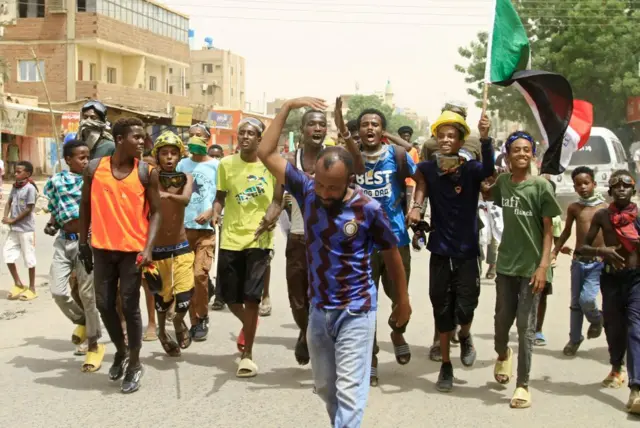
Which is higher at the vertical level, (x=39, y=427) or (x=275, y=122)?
(x=275, y=122)

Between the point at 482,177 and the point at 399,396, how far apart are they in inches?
66.6

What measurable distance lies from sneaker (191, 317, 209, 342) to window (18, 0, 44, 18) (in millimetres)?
37842

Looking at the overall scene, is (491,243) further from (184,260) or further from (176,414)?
(176,414)

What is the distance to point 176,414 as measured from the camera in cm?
564

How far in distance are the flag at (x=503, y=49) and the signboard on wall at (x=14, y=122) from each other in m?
30.4

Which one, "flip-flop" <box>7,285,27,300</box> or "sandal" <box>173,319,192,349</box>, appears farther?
"flip-flop" <box>7,285,27,300</box>

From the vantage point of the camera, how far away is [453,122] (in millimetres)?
6211

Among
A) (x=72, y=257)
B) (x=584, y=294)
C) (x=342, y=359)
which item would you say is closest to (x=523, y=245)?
(x=584, y=294)

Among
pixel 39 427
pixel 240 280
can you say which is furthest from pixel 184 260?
pixel 39 427

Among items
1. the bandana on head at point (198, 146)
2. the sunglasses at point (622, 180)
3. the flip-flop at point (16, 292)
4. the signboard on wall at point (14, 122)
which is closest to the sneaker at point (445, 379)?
the sunglasses at point (622, 180)

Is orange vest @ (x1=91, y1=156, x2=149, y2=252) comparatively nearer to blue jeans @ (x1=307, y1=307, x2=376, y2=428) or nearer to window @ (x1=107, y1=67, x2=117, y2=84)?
blue jeans @ (x1=307, y1=307, x2=376, y2=428)

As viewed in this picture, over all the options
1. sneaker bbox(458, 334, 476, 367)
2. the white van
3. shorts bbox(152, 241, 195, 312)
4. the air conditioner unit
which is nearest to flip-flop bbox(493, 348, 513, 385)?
sneaker bbox(458, 334, 476, 367)

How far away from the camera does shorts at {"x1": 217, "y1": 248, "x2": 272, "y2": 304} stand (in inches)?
272

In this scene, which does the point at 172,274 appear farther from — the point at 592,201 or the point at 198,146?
the point at 592,201
